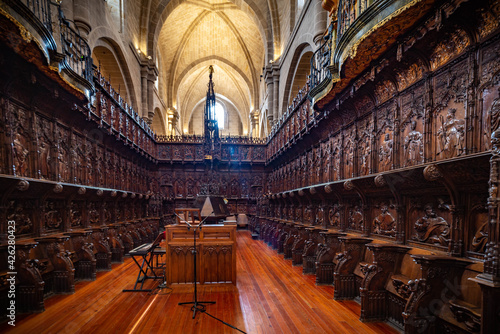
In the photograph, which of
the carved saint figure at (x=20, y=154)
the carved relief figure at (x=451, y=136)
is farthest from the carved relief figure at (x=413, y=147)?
the carved saint figure at (x=20, y=154)

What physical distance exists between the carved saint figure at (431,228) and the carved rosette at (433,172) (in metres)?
0.84

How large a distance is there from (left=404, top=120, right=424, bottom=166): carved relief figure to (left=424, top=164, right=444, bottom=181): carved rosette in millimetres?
1024

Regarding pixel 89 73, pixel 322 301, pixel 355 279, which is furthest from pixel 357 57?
pixel 89 73

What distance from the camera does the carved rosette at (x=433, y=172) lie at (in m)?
2.80

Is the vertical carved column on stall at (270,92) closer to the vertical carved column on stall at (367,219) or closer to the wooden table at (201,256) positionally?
the vertical carved column on stall at (367,219)

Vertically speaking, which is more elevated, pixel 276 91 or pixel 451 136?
pixel 276 91

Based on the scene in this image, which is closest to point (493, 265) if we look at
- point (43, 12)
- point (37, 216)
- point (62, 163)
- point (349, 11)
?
point (349, 11)

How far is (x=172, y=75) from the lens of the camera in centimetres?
2328

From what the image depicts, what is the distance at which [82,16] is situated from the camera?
27.6 ft

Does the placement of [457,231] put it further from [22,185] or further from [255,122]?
[255,122]

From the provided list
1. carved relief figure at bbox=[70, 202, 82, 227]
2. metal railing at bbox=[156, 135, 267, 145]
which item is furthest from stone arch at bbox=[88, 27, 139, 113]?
carved relief figure at bbox=[70, 202, 82, 227]

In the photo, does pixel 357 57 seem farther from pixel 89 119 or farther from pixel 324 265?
pixel 89 119

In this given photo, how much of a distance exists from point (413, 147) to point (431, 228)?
4.25ft

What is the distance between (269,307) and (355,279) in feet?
5.24
